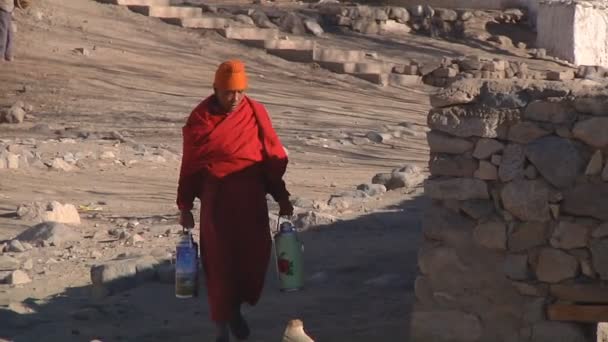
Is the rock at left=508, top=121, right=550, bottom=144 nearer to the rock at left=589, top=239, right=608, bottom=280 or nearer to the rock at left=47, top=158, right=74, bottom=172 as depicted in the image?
the rock at left=589, top=239, right=608, bottom=280

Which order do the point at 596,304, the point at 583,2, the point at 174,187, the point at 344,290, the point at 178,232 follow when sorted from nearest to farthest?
the point at 596,304, the point at 344,290, the point at 178,232, the point at 174,187, the point at 583,2

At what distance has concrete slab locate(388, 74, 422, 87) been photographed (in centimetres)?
1606

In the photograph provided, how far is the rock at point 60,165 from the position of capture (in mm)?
9836

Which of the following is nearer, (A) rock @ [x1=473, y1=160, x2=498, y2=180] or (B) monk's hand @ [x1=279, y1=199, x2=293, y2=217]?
(A) rock @ [x1=473, y1=160, x2=498, y2=180]

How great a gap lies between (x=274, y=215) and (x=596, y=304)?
11.4 ft

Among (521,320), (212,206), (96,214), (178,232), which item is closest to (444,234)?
(521,320)

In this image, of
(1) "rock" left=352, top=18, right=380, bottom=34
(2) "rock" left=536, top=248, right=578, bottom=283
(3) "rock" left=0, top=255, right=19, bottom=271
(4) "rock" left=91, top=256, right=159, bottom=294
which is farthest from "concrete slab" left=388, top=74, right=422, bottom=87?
(2) "rock" left=536, top=248, right=578, bottom=283

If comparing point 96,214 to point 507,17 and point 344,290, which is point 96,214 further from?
point 507,17

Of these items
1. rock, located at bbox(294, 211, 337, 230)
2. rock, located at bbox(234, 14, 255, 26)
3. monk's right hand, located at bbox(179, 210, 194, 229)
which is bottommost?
rock, located at bbox(234, 14, 255, 26)

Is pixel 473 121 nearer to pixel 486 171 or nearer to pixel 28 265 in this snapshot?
pixel 486 171

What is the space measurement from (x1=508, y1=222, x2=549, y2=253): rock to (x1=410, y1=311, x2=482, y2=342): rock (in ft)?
1.17

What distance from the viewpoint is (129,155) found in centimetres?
1046

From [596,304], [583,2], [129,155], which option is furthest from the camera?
[583,2]

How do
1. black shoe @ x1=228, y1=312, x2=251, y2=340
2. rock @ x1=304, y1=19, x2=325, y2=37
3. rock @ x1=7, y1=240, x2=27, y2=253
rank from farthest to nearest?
rock @ x1=304, y1=19, x2=325, y2=37 < rock @ x1=7, y1=240, x2=27, y2=253 < black shoe @ x1=228, y1=312, x2=251, y2=340
